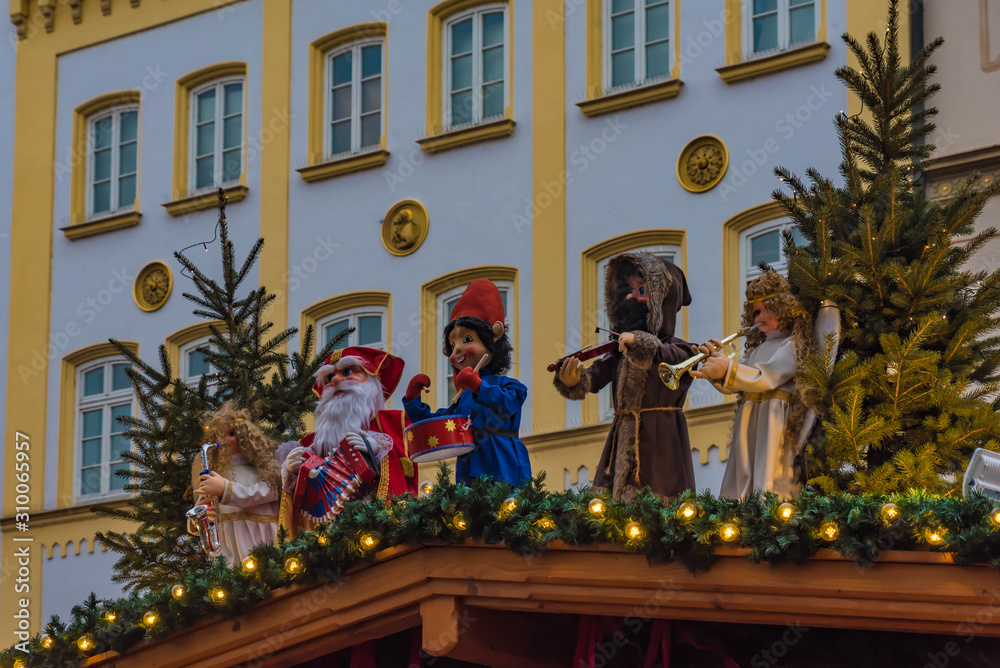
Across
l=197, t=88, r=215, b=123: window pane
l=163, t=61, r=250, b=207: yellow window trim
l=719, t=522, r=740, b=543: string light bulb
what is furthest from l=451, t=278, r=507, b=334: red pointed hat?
l=197, t=88, r=215, b=123: window pane

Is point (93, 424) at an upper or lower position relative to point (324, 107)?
lower

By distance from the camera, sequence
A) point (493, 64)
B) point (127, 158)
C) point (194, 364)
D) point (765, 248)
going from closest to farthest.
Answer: point (765, 248), point (493, 64), point (194, 364), point (127, 158)

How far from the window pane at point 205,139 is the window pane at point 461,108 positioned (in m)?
3.33

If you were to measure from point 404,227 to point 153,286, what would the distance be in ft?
11.5

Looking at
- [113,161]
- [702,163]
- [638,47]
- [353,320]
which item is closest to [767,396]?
[702,163]

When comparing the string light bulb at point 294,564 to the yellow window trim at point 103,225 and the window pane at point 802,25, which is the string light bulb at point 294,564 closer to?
the window pane at point 802,25

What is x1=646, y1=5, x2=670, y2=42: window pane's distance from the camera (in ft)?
54.1

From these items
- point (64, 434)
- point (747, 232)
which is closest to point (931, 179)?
point (747, 232)

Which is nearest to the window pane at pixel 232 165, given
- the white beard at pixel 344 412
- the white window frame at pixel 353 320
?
the white window frame at pixel 353 320

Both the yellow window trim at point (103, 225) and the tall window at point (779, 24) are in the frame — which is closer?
the tall window at point (779, 24)

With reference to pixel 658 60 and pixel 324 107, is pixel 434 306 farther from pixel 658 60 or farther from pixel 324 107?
pixel 658 60

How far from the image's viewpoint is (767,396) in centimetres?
824

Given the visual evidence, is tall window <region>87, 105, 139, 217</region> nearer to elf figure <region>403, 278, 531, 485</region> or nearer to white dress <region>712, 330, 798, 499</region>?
elf figure <region>403, 278, 531, 485</region>

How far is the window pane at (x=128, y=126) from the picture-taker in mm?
20469
